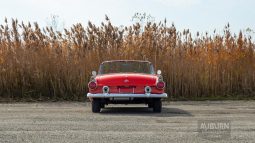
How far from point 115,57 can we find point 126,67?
401cm

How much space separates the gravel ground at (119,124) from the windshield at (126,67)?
1.02 metres

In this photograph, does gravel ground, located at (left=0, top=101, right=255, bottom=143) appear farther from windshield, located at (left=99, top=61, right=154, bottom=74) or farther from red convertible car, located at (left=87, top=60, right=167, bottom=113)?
windshield, located at (left=99, top=61, right=154, bottom=74)

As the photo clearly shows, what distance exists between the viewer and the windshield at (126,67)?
48.9 ft

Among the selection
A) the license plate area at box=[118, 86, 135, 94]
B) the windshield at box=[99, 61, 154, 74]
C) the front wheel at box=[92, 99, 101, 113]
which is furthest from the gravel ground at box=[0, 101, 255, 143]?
the windshield at box=[99, 61, 154, 74]

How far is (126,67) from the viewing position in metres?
15.1

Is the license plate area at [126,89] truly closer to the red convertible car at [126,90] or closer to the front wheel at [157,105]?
the red convertible car at [126,90]

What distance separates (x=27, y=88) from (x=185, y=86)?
4.94m

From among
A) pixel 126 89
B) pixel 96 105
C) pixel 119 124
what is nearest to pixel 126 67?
pixel 126 89

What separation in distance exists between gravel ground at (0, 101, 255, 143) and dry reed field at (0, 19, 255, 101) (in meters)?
3.25

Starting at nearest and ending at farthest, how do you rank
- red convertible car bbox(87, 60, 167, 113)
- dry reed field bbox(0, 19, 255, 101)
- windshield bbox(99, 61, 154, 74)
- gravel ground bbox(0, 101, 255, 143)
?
gravel ground bbox(0, 101, 255, 143)
red convertible car bbox(87, 60, 167, 113)
windshield bbox(99, 61, 154, 74)
dry reed field bbox(0, 19, 255, 101)

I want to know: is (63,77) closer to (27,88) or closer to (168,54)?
(27,88)

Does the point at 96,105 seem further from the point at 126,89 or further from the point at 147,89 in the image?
the point at 147,89

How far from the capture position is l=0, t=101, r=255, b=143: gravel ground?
28.9 feet

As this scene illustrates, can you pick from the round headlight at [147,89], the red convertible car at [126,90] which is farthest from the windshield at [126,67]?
the round headlight at [147,89]
